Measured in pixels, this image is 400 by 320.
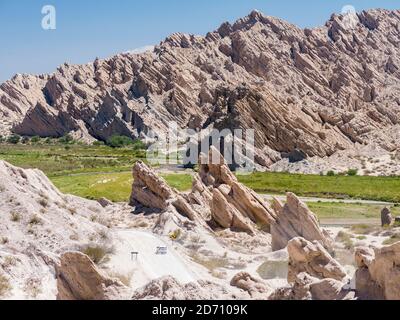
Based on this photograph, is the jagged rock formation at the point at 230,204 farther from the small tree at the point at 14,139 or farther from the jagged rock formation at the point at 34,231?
the small tree at the point at 14,139

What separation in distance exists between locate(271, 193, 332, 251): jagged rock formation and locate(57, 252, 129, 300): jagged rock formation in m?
13.0

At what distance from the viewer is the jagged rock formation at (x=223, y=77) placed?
117 metres

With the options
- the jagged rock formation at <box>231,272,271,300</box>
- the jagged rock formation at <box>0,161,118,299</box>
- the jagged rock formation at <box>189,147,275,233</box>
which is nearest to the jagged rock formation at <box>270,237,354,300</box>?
the jagged rock formation at <box>231,272,271,300</box>

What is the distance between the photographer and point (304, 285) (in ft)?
40.7

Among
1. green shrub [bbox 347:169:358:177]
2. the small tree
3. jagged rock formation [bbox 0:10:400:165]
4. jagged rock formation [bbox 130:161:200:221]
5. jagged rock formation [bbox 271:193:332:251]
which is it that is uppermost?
jagged rock formation [bbox 0:10:400:165]

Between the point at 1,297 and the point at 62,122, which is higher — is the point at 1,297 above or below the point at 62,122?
below

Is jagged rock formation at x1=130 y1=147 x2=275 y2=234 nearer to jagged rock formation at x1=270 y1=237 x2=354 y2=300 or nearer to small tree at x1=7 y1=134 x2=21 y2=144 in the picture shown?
jagged rock formation at x1=270 y1=237 x2=354 y2=300

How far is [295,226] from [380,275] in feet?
44.3

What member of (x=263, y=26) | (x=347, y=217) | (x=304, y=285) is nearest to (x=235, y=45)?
(x=263, y=26)

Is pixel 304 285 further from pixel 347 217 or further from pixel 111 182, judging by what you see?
pixel 111 182

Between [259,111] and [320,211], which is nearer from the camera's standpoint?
[320,211]

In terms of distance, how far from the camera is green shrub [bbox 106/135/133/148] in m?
121

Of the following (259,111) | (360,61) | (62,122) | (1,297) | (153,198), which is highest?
(360,61)
